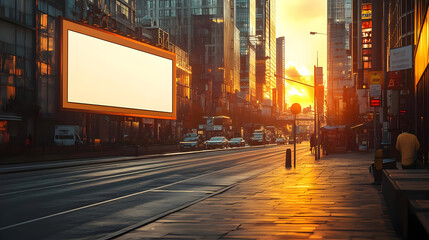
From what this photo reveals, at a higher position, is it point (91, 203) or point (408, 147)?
point (408, 147)

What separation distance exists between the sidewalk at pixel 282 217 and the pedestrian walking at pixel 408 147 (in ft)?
4.23

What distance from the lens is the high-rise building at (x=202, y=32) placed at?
162m

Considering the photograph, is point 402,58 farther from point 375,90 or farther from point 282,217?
point 282,217

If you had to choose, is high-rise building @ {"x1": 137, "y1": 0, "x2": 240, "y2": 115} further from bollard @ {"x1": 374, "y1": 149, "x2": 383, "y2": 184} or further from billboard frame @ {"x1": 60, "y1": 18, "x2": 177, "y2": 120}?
bollard @ {"x1": 374, "y1": 149, "x2": 383, "y2": 184}

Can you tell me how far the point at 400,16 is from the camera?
4056cm

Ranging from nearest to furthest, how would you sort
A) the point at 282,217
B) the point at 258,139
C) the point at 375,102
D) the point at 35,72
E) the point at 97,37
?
the point at 282,217 → the point at 375,102 → the point at 97,37 → the point at 35,72 → the point at 258,139

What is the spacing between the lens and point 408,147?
16.9 metres

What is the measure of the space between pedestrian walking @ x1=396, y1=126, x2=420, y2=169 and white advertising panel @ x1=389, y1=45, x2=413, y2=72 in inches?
272

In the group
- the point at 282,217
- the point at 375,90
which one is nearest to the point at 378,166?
the point at 375,90

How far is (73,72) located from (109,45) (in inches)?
223

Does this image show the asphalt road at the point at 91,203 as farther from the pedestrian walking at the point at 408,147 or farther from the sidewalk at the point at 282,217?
the pedestrian walking at the point at 408,147

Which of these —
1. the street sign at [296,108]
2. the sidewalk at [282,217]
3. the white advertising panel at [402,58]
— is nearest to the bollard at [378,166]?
the sidewalk at [282,217]

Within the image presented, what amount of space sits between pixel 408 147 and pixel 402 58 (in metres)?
7.82

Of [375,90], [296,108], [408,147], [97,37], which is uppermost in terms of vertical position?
[97,37]
